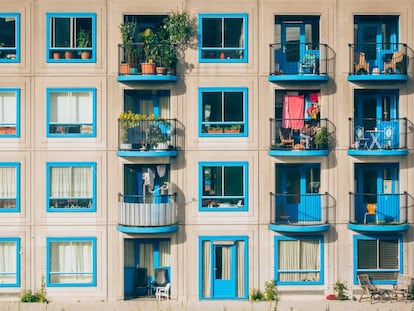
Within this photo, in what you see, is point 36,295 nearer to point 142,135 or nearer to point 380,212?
point 142,135

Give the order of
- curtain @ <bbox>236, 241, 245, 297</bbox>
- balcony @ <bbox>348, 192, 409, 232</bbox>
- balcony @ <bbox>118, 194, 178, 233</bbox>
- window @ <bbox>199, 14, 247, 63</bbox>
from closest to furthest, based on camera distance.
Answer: balcony @ <bbox>118, 194, 178, 233</bbox>
balcony @ <bbox>348, 192, 409, 232</bbox>
window @ <bbox>199, 14, 247, 63</bbox>
curtain @ <bbox>236, 241, 245, 297</bbox>

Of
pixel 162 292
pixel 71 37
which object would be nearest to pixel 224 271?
pixel 162 292

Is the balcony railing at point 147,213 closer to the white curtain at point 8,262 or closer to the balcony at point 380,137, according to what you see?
the white curtain at point 8,262

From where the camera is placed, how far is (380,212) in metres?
29.5

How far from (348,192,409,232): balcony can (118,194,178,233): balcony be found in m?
6.86

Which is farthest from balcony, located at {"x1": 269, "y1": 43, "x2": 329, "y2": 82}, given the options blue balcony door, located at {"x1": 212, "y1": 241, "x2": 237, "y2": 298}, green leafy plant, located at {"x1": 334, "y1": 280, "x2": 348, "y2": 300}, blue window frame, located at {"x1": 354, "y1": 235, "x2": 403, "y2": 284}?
green leafy plant, located at {"x1": 334, "y1": 280, "x2": 348, "y2": 300}

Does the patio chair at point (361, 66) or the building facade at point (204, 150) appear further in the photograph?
the patio chair at point (361, 66)

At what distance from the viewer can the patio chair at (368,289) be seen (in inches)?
1135

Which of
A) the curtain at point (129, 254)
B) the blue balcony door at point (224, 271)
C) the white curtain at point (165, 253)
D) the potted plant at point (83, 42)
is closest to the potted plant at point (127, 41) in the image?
the potted plant at point (83, 42)

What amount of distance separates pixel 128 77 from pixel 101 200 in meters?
4.79

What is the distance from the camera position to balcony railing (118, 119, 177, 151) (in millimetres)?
28812

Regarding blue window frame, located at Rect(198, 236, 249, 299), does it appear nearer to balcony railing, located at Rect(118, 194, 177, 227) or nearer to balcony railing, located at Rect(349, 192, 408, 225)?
balcony railing, located at Rect(118, 194, 177, 227)

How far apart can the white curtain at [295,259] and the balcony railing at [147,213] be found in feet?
14.5

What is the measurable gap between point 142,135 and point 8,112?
526 centimetres
